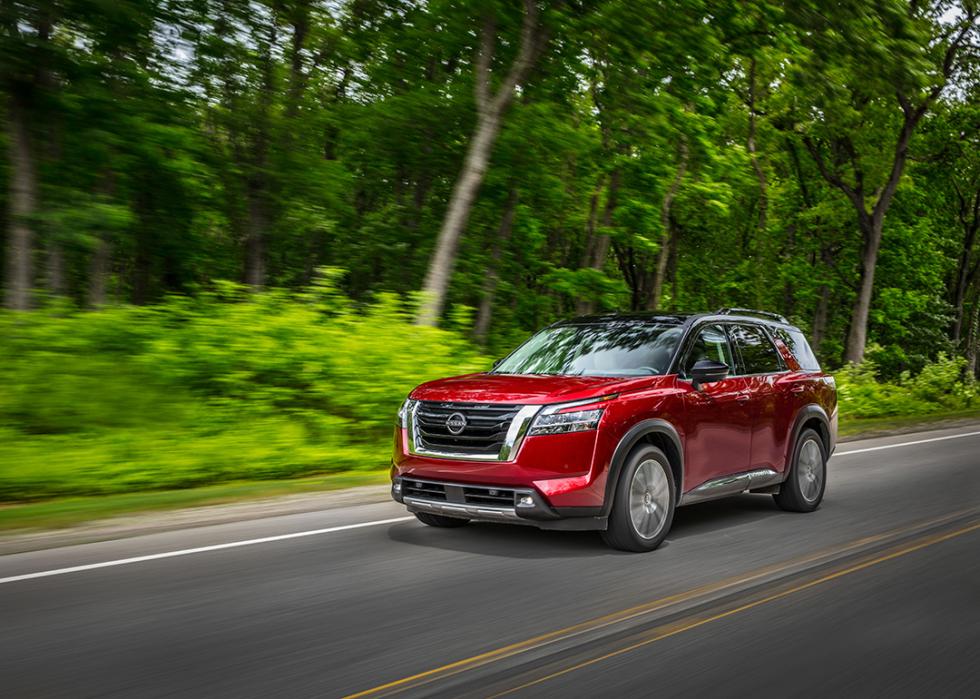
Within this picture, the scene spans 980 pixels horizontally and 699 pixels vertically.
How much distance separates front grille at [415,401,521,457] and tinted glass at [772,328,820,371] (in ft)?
12.6

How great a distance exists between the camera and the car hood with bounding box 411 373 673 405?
6898mm

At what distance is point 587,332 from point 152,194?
43.5 feet

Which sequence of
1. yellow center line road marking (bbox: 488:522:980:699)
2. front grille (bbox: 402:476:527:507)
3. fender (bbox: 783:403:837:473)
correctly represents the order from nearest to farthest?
yellow center line road marking (bbox: 488:522:980:699) → front grille (bbox: 402:476:527:507) → fender (bbox: 783:403:837:473)

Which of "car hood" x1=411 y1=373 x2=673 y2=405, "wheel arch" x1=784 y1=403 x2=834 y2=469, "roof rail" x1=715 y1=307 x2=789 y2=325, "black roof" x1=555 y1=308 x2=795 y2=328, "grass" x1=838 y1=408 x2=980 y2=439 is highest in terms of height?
"roof rail" x1=715 y1=307 x2=789 y2=325

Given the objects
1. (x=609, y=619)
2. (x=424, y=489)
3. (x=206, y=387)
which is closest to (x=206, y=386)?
(x=206, y=387)

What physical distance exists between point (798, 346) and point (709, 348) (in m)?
1.98

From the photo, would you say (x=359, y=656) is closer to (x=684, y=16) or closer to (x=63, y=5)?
(x=63, y=5)

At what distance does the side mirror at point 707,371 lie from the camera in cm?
762

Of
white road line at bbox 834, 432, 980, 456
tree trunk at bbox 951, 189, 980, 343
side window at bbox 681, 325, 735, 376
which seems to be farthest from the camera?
tree trunk at bbox 951, 189, 980, 343

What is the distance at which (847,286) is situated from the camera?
3784cm

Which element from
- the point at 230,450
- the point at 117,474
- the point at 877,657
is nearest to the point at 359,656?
the point at 877,657

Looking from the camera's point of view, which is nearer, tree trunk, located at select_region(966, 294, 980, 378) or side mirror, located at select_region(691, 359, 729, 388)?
side mirror, located at select_region(691, 359, 729, 388)

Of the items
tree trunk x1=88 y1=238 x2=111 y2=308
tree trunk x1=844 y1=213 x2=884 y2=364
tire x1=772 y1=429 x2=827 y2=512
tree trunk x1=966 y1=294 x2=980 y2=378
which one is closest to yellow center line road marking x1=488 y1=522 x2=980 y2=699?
tire x1=772 y1=429 x2=827 y2=512

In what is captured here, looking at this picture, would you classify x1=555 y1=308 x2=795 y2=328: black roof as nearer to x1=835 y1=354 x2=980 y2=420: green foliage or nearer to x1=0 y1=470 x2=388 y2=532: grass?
x1=0 y1=470 x2=388 y2=532: grass
